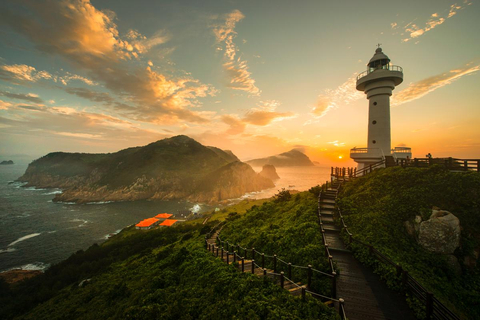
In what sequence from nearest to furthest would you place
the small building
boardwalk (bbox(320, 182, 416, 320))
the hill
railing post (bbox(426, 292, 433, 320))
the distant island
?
railing post (bbox(426, 292, 433, 320))
boardwalk (bbox(320, 182, 416, 320))
the hill
the small building
the distant island

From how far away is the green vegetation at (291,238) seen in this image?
9.79 meters

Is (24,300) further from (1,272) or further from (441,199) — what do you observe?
(441,199)

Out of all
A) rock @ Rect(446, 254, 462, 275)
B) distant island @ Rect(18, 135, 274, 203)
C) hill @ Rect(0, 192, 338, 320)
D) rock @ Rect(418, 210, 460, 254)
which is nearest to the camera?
hill @ Rect(0, 192, 338, 320)

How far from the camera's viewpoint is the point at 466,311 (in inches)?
312

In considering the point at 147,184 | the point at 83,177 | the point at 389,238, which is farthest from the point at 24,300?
the point at 83,177

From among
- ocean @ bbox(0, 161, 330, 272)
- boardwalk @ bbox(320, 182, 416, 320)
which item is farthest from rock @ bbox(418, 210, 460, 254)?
ocean @ bbox(0, 161, 330, 272)

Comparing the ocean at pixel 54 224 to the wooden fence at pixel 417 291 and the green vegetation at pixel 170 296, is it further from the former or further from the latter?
the wooden fence at pixel 417 291

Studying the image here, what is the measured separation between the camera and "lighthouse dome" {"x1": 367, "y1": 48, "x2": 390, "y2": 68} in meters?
23.8

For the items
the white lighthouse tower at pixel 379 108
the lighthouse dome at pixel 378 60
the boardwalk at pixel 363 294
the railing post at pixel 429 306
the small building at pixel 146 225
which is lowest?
the small building at pixel 146 225

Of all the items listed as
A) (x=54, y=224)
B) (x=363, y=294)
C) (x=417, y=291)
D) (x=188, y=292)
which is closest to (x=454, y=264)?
(x=417, y=291)

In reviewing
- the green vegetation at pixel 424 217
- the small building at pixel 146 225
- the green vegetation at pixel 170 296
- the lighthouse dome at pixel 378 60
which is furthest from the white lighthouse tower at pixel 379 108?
the small building at pixel 146 225

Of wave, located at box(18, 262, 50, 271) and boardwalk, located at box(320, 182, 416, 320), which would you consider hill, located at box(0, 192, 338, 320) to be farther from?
wave, located at box(18, 262, 50, 271)

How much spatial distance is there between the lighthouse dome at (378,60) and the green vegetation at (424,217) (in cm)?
1582

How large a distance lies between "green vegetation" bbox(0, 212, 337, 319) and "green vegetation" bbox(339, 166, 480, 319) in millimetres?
5653
